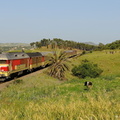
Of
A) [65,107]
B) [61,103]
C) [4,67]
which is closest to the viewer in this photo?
[65,107]

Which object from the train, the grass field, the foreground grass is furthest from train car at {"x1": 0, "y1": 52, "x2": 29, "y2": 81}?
the foreground grass

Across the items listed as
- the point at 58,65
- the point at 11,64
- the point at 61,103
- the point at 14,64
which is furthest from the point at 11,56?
the point at 61,103

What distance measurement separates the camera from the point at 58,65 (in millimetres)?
32312

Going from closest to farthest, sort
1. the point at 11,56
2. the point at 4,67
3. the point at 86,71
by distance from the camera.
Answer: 1. the point at 4,67
2. the point at 11,56
3. the point at 86,71

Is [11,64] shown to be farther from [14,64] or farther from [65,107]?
[65,107]

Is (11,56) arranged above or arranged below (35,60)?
above

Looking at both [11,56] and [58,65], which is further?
[58,65]

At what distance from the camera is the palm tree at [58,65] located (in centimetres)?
3225

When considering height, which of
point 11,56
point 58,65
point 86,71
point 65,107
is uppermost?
point 11,56

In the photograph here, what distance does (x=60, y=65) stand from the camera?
32.3 m

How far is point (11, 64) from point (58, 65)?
854 cm

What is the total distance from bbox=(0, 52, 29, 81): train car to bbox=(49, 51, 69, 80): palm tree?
4450mm

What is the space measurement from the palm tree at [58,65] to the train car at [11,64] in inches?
175

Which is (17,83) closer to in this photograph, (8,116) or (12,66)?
(12,66)
